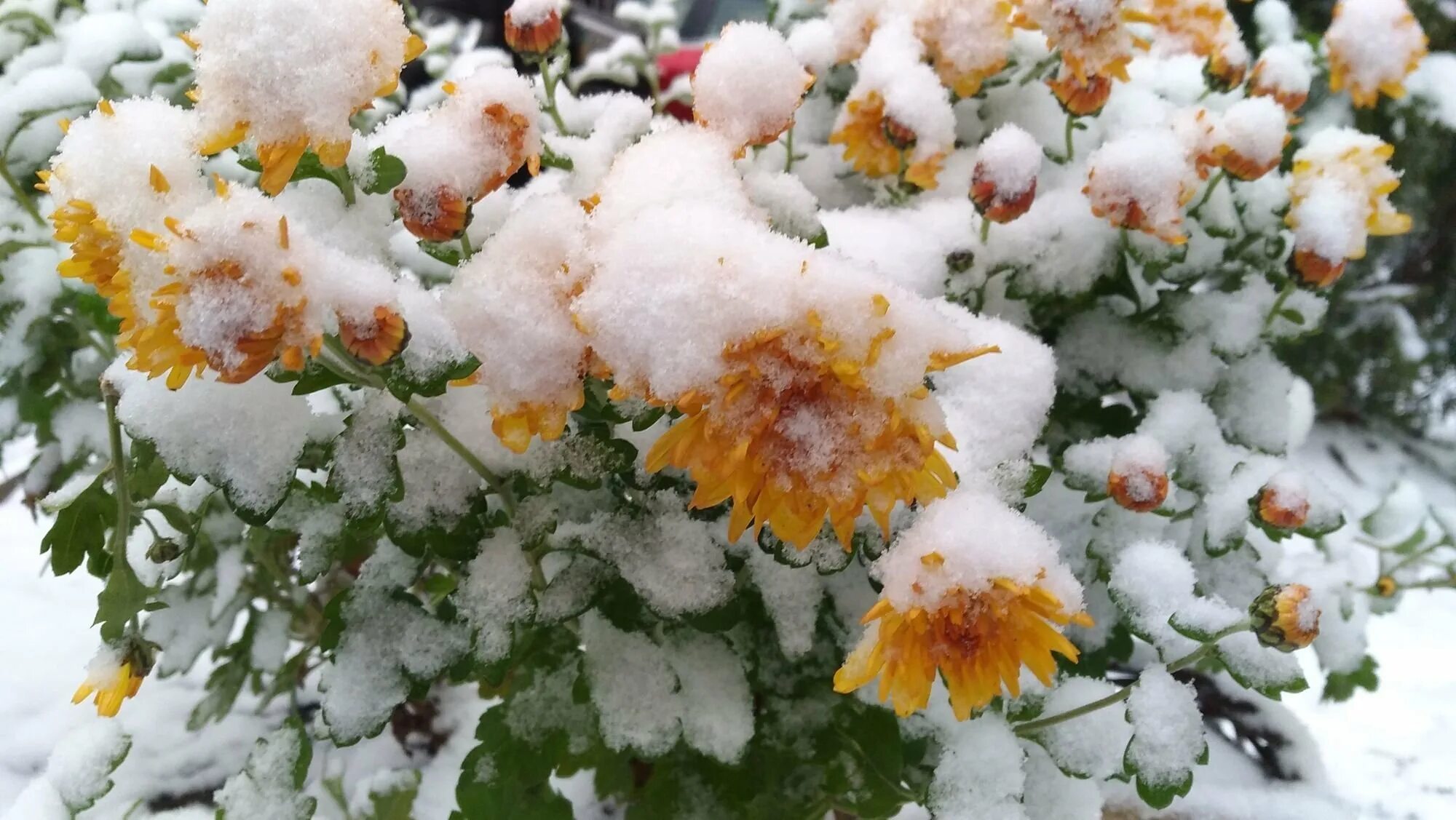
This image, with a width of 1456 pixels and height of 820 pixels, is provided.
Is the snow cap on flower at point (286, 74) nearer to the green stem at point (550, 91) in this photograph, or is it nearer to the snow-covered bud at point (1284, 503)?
the green stem at point (550, 91)

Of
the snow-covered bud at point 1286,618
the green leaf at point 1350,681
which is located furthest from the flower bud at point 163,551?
the green leaf at point 1350,681

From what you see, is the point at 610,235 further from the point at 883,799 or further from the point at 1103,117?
the point at 1103,117

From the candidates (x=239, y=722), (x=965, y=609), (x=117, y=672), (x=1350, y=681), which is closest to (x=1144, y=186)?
(x=965, y=609)

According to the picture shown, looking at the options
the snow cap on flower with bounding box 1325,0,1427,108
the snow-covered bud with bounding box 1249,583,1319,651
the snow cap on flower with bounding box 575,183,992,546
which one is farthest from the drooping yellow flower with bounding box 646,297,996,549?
the snow cap on flower with bounding box 1325,0,1427,108

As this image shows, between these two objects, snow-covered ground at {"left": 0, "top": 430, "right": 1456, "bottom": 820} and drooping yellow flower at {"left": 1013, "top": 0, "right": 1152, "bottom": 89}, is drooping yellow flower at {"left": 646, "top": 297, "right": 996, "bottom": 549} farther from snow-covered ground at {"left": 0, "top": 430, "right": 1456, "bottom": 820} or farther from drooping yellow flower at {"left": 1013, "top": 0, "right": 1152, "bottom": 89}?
snow-covered ground at {"left": 0, "top": 430, "right": 1456, "bottom": 820}

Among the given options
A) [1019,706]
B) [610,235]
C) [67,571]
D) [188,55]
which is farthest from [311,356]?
[188,55]

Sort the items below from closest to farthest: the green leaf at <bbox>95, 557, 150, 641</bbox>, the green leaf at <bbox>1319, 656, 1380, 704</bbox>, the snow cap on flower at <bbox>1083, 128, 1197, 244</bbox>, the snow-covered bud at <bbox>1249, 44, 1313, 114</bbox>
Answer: the green leaf at <bbox>95, 557, 150, 641</bbox> → the snow cap on flower at <bbox>1083, 128, 1197, 244</bbox> → the snow-covered bud at <bbox>1249, 44, 1313, 114</bbox> → the green leaf at <bbox>1319, 656, 1380, 704</bbox>

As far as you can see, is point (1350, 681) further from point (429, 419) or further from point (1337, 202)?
point (429, 419)
